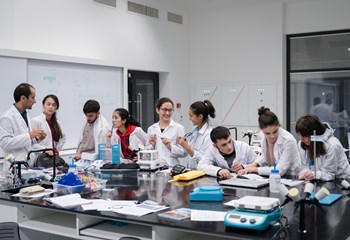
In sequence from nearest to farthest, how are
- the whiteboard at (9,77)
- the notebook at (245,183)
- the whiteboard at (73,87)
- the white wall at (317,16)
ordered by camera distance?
the notebook at (245,183)
the whiteboard at (9,77)
the whiteboard at (73,87)
the white wall at (317,16)

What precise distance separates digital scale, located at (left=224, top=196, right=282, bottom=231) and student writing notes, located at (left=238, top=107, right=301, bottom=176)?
118 centimetres

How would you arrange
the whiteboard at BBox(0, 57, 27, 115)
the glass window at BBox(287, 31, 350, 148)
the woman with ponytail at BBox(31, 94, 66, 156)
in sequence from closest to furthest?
the woman with ponytail at BBox(31, 94, 66, 156) < the whiteboard at BBox(0, 57, 27, 115) < the glass window at BBox(287, 31, 350, 148)

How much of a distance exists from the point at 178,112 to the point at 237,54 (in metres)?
1.43

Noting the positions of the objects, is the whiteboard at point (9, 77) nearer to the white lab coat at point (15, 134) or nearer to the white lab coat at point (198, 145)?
the white lab coat at point (15, 134)

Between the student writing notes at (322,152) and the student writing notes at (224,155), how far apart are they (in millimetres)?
570

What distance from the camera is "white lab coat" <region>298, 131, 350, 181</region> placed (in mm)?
2723

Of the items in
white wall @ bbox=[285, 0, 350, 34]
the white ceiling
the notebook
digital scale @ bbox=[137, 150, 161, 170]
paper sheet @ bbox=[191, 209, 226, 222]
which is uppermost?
the white ceiling

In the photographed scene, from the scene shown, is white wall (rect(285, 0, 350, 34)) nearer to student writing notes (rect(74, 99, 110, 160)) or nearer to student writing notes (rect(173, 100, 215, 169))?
student writing notes (rect(173, 100, 215, 169))

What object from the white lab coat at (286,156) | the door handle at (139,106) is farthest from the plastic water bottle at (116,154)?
the door handle at (139,106)

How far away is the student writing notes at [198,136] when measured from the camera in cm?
372

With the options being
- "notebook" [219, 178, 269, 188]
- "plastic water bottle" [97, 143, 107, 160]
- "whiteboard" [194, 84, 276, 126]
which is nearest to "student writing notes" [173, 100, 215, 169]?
"plastic water bottle" [97, 143, 107, 160]

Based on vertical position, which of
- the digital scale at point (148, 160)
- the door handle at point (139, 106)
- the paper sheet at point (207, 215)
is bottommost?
the paper sheet at point (207, 215)

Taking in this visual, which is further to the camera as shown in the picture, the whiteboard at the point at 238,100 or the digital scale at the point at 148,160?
the whiteboard at the point at 238,100

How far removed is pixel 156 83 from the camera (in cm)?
675
